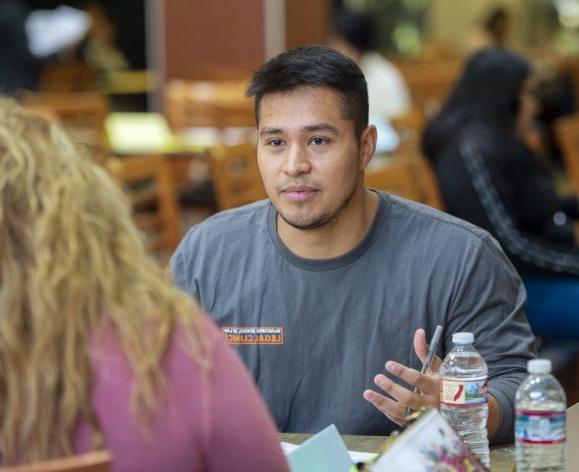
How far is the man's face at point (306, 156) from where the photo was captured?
259cm

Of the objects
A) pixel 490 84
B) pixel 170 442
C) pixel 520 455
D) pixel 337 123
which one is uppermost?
pixel 490 84

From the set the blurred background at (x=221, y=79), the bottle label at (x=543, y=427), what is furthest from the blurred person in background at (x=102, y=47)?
the bottle label at (x=543, y=427)

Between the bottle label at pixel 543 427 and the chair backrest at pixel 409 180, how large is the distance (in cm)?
233

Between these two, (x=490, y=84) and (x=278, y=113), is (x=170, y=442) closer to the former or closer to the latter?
(x=278, y=113)

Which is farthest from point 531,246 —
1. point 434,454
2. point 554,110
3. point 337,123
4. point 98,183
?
point 554,110

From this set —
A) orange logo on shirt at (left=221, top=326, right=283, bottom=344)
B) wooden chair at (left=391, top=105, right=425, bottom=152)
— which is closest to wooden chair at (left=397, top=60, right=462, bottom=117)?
wooden chair at (left=391, top=105, right=425, bottom=152)

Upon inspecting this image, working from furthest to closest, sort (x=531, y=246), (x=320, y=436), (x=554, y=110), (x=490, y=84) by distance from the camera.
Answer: (x=554, y=110), (x=490, y=84), (x=531, y=246), (x=320, y=436)

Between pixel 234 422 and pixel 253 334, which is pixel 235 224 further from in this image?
pixel 234 422

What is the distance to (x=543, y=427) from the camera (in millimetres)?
1899

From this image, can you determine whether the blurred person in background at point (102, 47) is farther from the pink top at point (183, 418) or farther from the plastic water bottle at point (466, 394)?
the pink top at point (183, 418)

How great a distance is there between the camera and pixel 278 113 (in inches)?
103

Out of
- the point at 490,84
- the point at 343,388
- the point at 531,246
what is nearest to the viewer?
the point at 343,388

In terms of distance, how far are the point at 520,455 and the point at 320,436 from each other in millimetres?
310

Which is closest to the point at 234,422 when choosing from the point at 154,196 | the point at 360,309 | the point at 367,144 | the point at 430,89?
the point at 360,309
